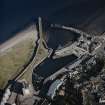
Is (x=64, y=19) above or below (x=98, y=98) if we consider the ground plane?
above

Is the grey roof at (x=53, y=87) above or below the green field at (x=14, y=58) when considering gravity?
below

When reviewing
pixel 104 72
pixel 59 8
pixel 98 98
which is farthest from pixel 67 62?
pixel 59 8

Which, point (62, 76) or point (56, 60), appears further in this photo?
point (56, 60)

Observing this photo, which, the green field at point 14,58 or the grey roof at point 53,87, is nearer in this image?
the grey roof at point 53,87

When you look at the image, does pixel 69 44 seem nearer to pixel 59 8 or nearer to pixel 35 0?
pixel 59 8

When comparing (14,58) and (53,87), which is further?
(14,58)

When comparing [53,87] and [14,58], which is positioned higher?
[14,58]

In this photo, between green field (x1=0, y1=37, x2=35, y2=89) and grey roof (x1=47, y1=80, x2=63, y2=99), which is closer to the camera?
grey roof (x1=47, y1=80, x2=63, y2=99)

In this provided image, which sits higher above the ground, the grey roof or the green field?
the green field
